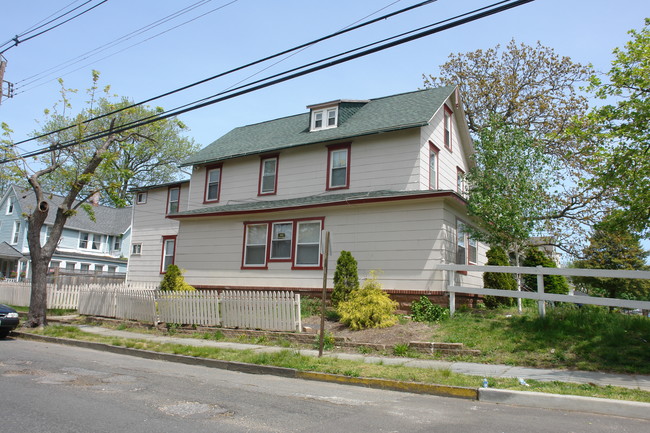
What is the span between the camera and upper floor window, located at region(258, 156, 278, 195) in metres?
19.8

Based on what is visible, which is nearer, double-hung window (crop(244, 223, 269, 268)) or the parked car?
the parked car

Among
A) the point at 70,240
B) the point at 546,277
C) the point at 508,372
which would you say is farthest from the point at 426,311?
the point at 70,240

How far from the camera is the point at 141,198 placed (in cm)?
2773

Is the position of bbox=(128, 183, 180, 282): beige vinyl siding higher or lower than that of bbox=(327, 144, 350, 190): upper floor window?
lower

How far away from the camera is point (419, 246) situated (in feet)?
48.8

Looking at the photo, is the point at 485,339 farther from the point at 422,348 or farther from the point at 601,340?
the point at 601,340

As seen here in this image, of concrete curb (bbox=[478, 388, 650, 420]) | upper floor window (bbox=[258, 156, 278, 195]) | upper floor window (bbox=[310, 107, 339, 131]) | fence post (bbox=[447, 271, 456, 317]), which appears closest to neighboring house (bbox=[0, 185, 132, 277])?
upper floor window (bbox=[258, 156, 278, 195])

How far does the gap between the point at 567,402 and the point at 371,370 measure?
3371 mm

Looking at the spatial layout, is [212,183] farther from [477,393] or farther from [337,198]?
[477,393]

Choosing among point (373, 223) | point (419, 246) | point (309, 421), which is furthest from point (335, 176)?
point (309, 421)

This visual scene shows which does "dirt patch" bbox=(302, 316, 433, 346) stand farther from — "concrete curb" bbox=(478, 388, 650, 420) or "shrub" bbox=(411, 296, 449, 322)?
"concrete curb" bbox=(478, 388, 650, 420)

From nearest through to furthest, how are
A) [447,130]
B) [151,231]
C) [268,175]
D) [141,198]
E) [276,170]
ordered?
[447,130] → [276,170] → [268,175] → [151,231] → [141,198]

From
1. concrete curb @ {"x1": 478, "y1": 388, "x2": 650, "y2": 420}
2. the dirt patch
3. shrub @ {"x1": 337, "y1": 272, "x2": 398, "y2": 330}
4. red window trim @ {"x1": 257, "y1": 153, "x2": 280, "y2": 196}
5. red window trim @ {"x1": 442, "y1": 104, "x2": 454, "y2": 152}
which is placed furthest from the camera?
red window trim @ {"x1": 257, "y1": 153, "x2": 280, "y2": 196}

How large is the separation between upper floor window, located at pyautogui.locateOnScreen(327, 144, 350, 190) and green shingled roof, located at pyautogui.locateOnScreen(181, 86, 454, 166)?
554 mm
